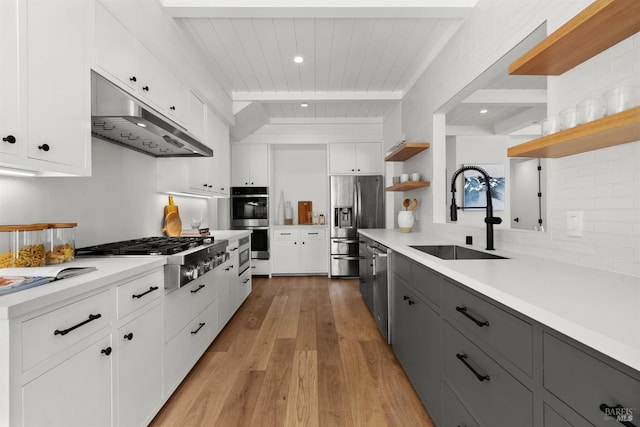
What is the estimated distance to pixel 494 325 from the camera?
1.06m

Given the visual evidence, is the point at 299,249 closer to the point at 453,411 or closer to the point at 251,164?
the point at 251,164

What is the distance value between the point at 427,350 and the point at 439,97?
2435 millimetres

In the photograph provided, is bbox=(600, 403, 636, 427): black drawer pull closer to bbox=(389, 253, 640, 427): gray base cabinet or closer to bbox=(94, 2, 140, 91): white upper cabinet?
bbox=(389, 253, 640, 427): gray base cabinet

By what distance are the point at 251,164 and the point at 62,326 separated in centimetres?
456

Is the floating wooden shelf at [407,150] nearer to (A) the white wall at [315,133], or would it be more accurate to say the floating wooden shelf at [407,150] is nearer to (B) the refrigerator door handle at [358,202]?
(B) the refrigerator door handle at [358,202]

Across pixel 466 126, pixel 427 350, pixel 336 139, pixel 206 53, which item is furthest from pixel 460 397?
pixel 466 126

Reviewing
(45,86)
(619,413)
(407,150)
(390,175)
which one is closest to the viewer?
(619,413)

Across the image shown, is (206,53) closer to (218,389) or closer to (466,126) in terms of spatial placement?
(218,389)

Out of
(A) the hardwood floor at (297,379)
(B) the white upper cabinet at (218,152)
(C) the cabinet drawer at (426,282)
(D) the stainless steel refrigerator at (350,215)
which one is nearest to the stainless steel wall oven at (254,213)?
(B) the white upper cabinet at (218,152)

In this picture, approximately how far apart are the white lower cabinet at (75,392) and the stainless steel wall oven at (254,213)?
4.06 meters

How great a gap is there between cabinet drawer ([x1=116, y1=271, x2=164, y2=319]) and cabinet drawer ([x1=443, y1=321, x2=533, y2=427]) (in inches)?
58.7

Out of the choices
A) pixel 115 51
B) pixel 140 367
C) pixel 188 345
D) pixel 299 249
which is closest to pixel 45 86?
pixel 115 51

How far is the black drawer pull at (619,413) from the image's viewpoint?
600 mm

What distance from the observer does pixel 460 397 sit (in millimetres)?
1319
